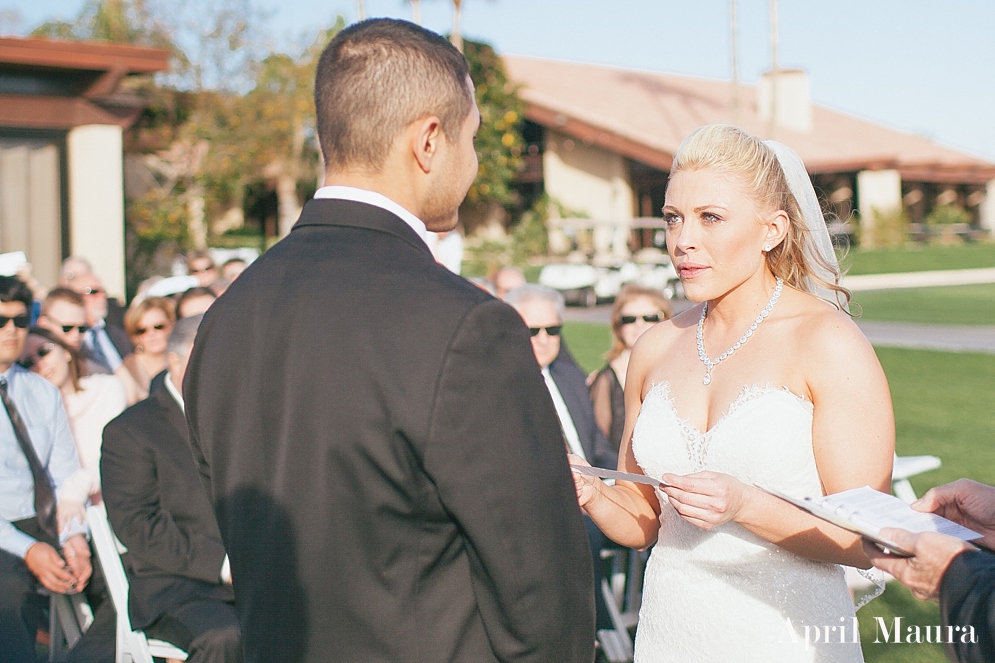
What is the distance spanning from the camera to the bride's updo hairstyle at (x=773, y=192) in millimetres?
2854

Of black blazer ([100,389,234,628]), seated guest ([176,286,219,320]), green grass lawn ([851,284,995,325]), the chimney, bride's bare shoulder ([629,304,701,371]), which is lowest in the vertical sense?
green grass lawn ([851,284,995,325])

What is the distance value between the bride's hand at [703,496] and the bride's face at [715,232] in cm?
66

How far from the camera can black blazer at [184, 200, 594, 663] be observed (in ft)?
5.45

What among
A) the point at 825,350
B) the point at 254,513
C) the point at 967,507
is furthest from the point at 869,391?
the point at 254,513

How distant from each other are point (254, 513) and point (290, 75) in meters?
25.6

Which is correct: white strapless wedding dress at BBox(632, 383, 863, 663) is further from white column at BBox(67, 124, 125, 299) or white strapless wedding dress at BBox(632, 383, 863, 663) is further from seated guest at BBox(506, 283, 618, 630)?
white column at BBox(67, 124, 125, 299)

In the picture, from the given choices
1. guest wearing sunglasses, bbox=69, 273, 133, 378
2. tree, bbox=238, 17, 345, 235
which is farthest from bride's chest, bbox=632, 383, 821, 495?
tree, bbox=238, 17, 345, 235

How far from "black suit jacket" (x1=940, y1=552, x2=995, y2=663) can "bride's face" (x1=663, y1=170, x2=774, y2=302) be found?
3.82 feet

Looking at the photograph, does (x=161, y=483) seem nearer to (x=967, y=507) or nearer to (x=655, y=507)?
(x=655, y=507)

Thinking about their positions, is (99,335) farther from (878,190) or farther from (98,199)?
(878,190)

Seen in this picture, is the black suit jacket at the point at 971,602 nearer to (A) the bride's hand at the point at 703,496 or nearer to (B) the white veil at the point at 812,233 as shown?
(A) the bride's hand at the point at 703,496

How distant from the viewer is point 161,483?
4422mm

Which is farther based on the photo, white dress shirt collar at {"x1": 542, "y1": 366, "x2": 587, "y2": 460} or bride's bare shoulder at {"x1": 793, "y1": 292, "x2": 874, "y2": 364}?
white dress shirt collar at {"x1": 542, "y1": 366, "x2": 587, "y2": 460}

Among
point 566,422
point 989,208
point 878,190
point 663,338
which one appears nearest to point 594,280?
point 878,190
